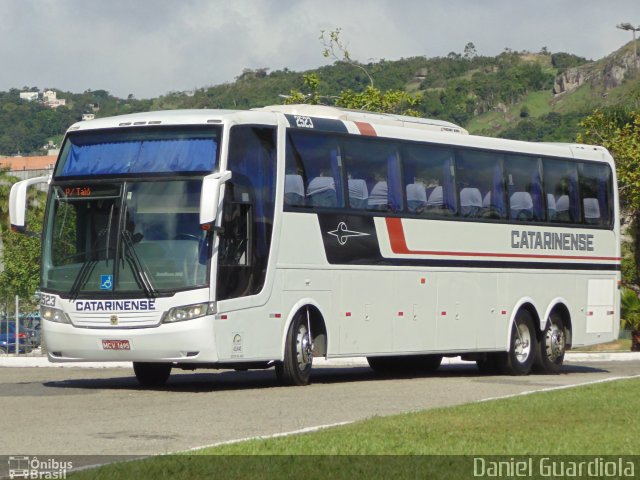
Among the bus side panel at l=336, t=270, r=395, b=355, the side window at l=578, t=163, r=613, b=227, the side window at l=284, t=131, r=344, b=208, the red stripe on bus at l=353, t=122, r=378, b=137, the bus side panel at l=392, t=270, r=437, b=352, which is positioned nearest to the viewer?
the side window at l=284, t=131, r=344, b=208

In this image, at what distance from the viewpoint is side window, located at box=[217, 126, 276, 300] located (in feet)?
59.7

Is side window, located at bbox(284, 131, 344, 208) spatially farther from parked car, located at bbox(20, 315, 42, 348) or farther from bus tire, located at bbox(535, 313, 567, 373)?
parked car, located at bbox(20, 315, 42, 348)

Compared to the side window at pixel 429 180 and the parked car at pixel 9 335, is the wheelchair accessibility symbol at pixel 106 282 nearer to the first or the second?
the side window at pixel 429 180

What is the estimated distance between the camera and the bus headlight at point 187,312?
58.5ft

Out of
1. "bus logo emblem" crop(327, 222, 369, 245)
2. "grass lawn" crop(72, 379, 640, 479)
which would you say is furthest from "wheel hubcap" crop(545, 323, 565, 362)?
"grass lawn" crop(72, 379, 640, 479)

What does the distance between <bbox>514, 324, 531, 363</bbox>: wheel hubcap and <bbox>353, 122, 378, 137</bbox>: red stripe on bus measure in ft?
16.2

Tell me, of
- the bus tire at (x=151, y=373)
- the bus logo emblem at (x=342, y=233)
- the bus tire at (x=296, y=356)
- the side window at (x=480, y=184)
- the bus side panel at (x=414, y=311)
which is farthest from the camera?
the side window at (x=480, y=184)

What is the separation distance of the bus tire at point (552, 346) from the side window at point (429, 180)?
351 centimetres

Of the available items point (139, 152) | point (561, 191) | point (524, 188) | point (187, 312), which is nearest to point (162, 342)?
point (187, 312)

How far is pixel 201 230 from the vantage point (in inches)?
701

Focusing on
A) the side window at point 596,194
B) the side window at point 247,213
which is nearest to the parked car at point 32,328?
the side window at point 596,194

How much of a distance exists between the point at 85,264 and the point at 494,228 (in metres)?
7.72

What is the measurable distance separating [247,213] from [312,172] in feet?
5.29

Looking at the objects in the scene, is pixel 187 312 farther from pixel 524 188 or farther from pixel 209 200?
pixel 524 188
